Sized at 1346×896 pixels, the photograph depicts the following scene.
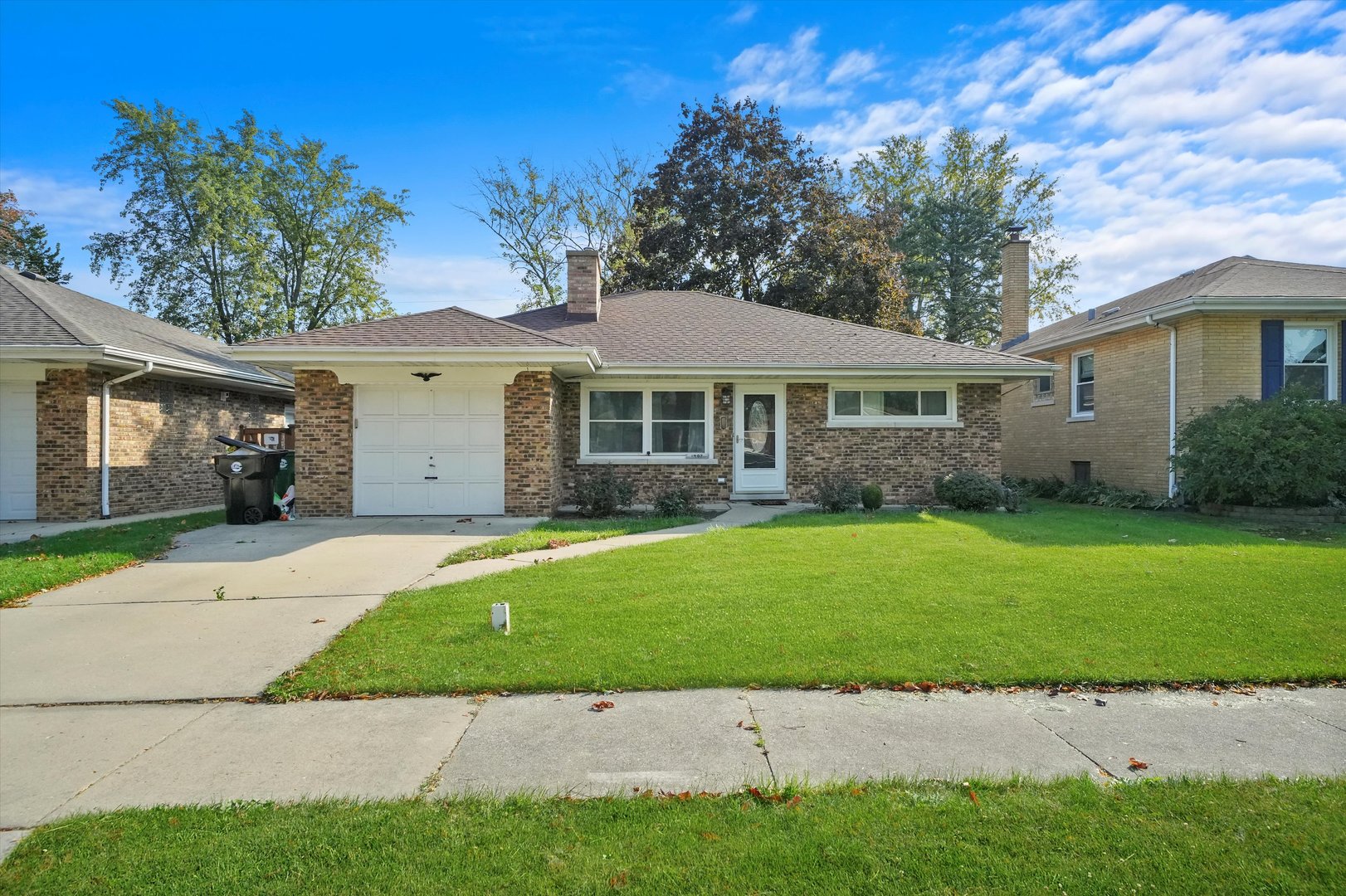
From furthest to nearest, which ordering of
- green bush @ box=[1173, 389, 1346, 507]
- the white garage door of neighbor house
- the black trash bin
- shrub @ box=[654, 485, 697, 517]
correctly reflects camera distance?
1. shrub @ box=[654, 485, 697, 517]
2. the white garage door of neighbor house
3. green bush @ box=[1173, 389, 1346, 507]
4. the black trash bin

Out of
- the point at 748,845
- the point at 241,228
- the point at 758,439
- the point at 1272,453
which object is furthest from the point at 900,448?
the point at 241,228

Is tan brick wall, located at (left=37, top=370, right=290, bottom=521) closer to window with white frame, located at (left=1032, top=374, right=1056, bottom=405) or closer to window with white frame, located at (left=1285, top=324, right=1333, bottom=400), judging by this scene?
window with white frame, located at (left=1032, top=374, right=1056, bottom=405)

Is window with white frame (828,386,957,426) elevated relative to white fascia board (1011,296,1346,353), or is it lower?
lower

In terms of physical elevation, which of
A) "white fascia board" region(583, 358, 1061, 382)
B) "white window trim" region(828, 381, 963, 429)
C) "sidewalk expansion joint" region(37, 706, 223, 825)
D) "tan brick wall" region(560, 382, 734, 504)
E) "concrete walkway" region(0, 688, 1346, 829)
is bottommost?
"sidewalk expansion joint" region(37, 706, 223, 825)

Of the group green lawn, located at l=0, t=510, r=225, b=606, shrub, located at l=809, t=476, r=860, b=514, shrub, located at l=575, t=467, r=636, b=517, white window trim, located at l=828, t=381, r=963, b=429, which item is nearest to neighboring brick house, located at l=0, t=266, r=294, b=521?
green lawn, located at l=0, t=510, r=225, b=606

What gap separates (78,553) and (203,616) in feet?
14.3

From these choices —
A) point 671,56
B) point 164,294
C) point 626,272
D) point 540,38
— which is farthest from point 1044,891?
point 164,294

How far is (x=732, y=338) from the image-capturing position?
50.0 feet

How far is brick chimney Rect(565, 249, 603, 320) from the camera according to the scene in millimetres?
16797

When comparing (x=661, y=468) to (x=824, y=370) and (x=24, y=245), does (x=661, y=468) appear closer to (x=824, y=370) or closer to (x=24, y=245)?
(x=824, y=370)

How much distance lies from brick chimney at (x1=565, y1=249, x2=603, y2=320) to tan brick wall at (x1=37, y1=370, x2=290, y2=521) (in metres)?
8.26

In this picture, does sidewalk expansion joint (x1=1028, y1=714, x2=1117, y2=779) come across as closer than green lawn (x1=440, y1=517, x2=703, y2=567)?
Yes

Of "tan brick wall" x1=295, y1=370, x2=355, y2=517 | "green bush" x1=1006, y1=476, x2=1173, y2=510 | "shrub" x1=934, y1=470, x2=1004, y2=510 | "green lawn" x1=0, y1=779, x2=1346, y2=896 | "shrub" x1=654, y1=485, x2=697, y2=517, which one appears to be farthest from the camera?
"green bush" x1=1006, y1=476, x2=1173, y2=510

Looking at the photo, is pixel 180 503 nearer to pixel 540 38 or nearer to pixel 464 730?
pixel 540 38
